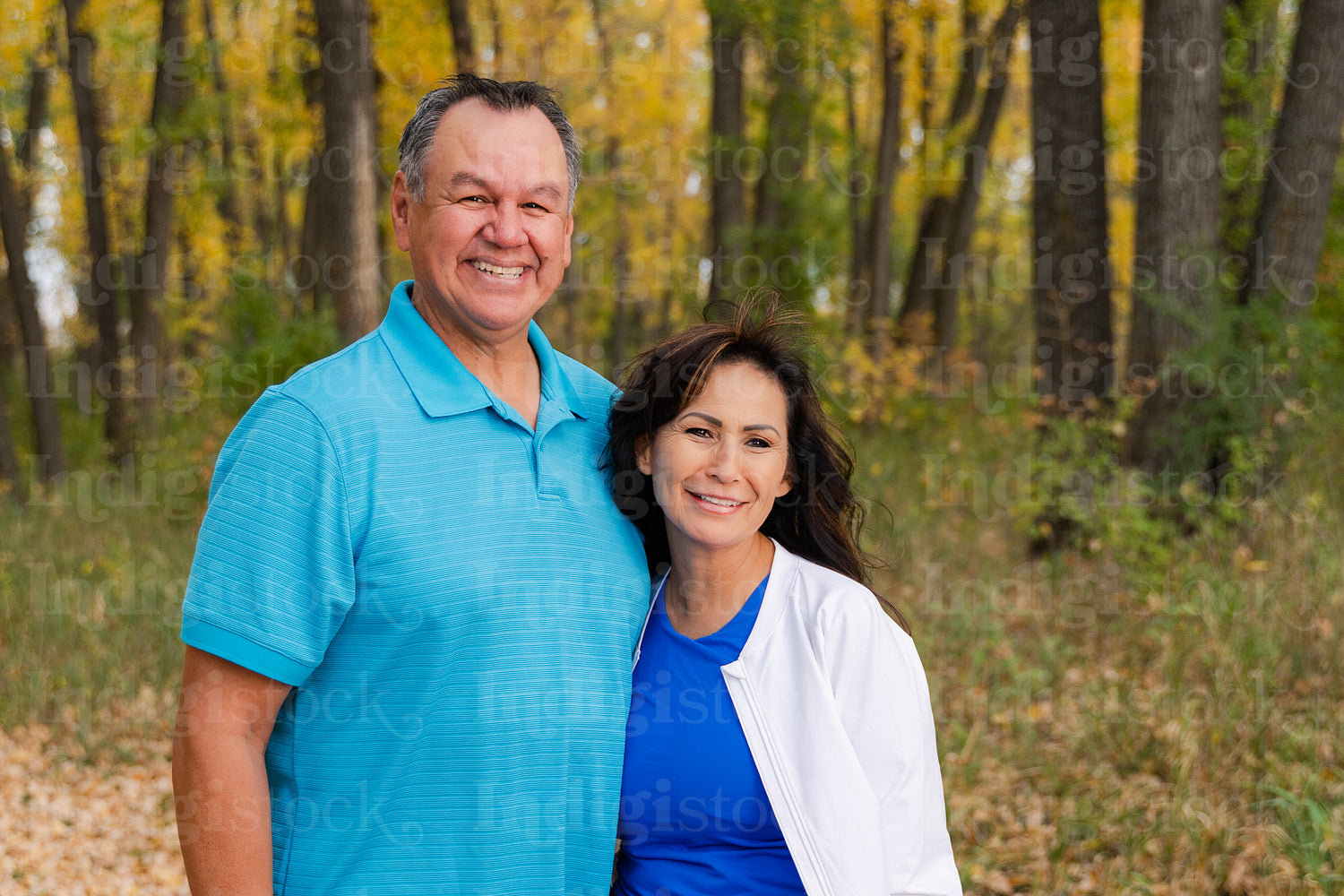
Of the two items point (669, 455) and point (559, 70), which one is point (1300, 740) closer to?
point (669, 455)

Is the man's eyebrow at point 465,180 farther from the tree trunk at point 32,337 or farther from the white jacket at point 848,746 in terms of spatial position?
the tree trunk at point 32,337

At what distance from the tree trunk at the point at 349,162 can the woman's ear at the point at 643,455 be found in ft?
20.5

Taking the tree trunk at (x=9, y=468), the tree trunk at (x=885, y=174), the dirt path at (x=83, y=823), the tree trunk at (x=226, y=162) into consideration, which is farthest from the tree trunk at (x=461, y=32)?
the dirt path at (x=83, y=823)

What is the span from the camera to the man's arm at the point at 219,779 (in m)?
1.84

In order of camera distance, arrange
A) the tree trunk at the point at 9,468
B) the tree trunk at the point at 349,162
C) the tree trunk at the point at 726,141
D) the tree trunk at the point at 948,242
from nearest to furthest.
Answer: the tree trunk at the point at 349,162 < the tree trunk at the point at 9,468 < the tree trunk at the point at 726,141 < the tree trunk at the point at 948,242

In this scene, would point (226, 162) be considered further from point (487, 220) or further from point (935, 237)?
point (487, 220)

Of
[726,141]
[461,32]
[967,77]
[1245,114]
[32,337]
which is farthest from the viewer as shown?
[967,77]

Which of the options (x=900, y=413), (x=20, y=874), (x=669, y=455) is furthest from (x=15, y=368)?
(x=669, y=455)

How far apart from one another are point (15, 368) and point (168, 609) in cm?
1192

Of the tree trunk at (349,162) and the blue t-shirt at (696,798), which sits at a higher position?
the tree trunk at (349,162)

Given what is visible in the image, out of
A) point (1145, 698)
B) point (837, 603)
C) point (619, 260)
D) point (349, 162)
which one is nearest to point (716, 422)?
point (837, 603)

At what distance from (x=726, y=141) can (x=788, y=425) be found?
10.5 metres

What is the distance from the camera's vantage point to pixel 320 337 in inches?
325

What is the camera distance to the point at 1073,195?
785cm
